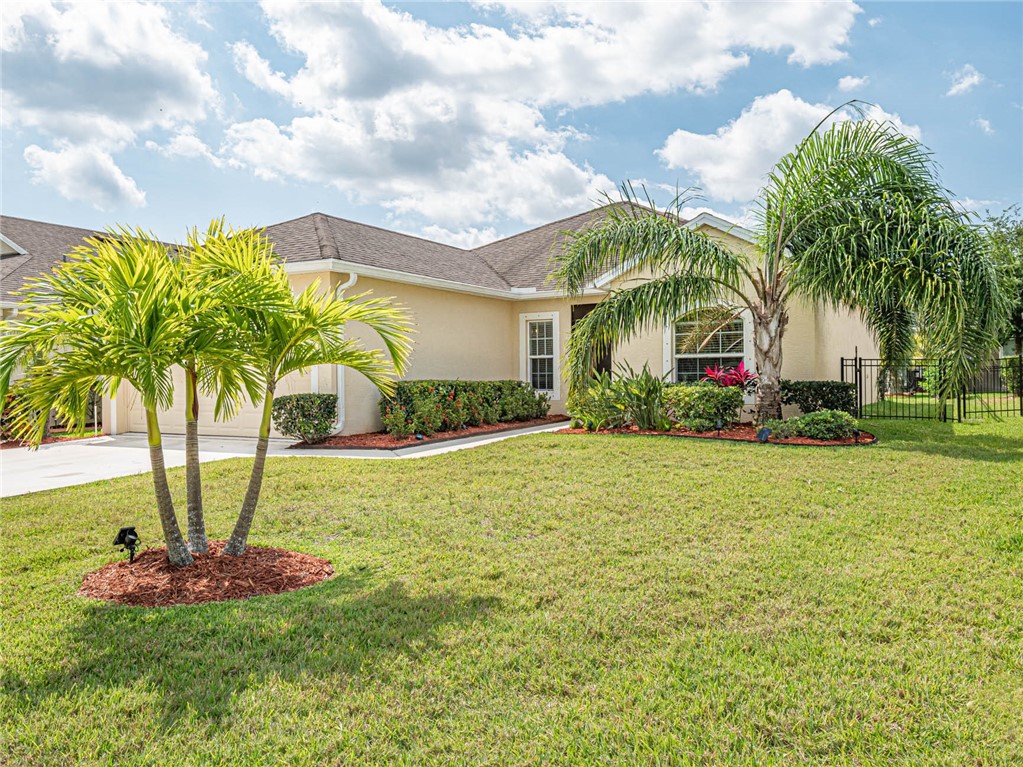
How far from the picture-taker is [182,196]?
38.8 feet

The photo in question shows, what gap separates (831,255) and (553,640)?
28.3 feet

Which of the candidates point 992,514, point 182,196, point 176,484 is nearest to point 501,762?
point 992,514

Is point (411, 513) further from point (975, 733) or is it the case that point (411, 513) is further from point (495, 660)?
point (975, 733)

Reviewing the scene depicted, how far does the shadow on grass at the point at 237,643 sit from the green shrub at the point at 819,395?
1017 cm

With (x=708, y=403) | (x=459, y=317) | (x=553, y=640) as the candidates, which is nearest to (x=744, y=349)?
(x=708, y=403)

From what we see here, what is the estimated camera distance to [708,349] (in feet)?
45.3

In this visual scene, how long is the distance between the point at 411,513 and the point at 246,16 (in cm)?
648

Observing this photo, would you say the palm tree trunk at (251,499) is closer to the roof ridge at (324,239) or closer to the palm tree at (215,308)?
the palm tree at (215,308)

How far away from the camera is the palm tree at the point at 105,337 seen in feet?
12.9

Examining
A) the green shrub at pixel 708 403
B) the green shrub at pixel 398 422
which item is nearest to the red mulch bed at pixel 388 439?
the green shrub at pixel 398 422

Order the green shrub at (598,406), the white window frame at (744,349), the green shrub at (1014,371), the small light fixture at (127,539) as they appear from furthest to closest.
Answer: the green shrub at (1014,371) → the white window frame at (744,349) → the green shrub at (598,406) → the small light fixture at (127,539)

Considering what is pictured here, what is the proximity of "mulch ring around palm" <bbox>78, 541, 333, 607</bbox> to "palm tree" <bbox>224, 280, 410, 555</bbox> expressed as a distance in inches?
9.7

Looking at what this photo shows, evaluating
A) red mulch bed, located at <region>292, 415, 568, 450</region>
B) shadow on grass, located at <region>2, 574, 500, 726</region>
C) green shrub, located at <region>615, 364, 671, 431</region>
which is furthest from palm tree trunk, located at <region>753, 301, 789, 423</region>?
shadow on grass, located at <region>2, 574, 500, 726</region>

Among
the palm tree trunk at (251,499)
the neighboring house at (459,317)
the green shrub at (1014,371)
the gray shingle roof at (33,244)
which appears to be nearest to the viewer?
the palm tree trunk at (251,499)
